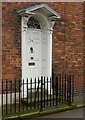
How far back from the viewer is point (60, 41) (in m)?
11.9

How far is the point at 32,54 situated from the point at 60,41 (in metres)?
1.39

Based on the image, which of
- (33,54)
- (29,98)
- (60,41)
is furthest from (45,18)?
(29,98)

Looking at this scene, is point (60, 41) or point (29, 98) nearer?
point (29, 98)

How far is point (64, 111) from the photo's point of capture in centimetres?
948

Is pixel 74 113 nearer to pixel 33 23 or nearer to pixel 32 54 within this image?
pixel 32 54

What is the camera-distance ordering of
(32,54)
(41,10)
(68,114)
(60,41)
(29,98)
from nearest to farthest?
(68,114) < (29,98) < (41,10) < (32,54) < (60,41)

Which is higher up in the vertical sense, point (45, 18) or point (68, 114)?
point (45, 18)

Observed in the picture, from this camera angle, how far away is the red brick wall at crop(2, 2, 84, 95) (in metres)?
10.1

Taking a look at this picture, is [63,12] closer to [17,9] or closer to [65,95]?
[17,9]

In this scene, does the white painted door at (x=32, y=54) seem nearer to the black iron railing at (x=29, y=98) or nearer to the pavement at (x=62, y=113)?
the black iron railing at (x=29, y=98)

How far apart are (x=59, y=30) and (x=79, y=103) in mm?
2983

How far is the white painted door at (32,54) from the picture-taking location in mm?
10922

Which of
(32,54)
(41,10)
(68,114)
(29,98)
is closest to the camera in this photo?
(68,114)

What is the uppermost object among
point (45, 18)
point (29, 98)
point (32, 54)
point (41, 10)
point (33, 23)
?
point (41, 10)
